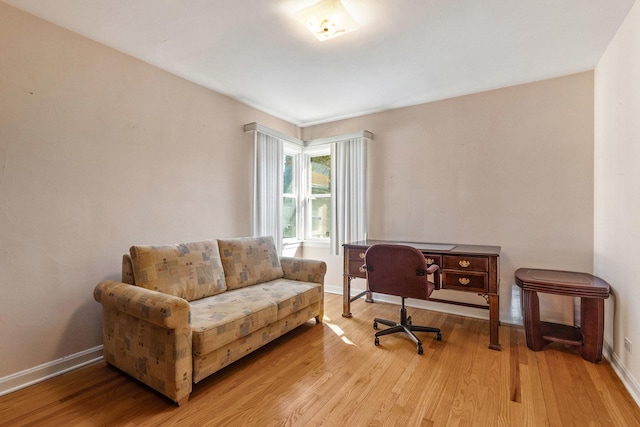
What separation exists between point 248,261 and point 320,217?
1.76m

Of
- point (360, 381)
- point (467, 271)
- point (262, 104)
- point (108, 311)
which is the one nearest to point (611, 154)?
point (467, 271)

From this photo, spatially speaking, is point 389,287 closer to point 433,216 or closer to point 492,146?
point 433,216

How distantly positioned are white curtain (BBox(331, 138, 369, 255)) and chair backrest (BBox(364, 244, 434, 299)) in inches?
51.4

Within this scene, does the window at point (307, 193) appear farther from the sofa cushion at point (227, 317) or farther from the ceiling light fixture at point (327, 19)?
the ceiling light fixture at point (327, 19)

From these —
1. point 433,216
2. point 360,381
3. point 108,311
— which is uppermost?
point 433,216

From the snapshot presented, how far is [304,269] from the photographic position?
3137mm

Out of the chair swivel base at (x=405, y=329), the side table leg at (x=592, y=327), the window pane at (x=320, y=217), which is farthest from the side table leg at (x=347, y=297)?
the side table leg at (x=592, y=327)

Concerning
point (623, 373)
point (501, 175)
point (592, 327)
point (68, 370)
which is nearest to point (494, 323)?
point (592, 327)

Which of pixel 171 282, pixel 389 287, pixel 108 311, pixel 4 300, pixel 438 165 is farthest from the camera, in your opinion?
pixel 438 165

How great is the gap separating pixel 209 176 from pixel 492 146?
3.03 meters

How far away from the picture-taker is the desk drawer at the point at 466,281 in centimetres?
257

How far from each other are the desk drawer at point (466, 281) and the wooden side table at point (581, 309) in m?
0.28

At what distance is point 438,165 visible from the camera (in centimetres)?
347

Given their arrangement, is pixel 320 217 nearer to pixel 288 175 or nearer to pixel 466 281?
pixel 288 175
